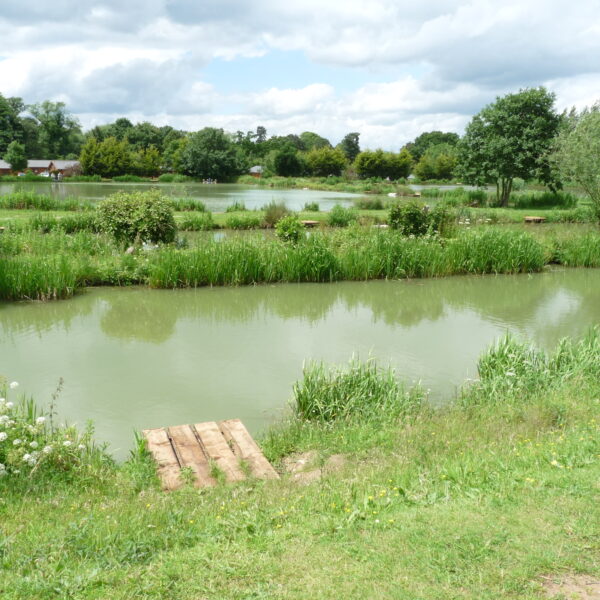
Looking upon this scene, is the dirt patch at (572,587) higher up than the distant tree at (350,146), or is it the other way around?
the distant tree at (350,146)

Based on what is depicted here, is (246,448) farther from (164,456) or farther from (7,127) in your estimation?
(7,127)

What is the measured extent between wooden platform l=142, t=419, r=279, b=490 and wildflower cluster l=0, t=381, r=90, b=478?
66cm

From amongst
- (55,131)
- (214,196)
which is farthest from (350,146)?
(214,196)

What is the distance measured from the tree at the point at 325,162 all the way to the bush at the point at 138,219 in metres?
61.6

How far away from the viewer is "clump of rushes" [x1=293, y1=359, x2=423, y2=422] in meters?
5.97

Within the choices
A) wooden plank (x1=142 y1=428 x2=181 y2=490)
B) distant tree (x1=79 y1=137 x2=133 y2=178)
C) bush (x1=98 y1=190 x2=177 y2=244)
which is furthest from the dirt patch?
distant tree (x1=79 y1=137 x2=133 y2=178)

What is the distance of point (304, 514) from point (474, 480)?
120cm

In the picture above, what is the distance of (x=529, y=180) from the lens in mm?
29922

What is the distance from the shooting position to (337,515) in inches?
142

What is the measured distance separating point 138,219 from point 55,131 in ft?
268

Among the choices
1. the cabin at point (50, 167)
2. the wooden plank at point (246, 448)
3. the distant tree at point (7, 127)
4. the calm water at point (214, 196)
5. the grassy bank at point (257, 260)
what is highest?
the distant tree at point (7, 127)

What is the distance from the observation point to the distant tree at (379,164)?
68875 millimetres

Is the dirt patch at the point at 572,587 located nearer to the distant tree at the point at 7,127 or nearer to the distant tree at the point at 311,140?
the distant tree at the point at 7,127

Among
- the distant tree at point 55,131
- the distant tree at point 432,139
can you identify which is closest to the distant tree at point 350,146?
the distant tree at point 432,139
